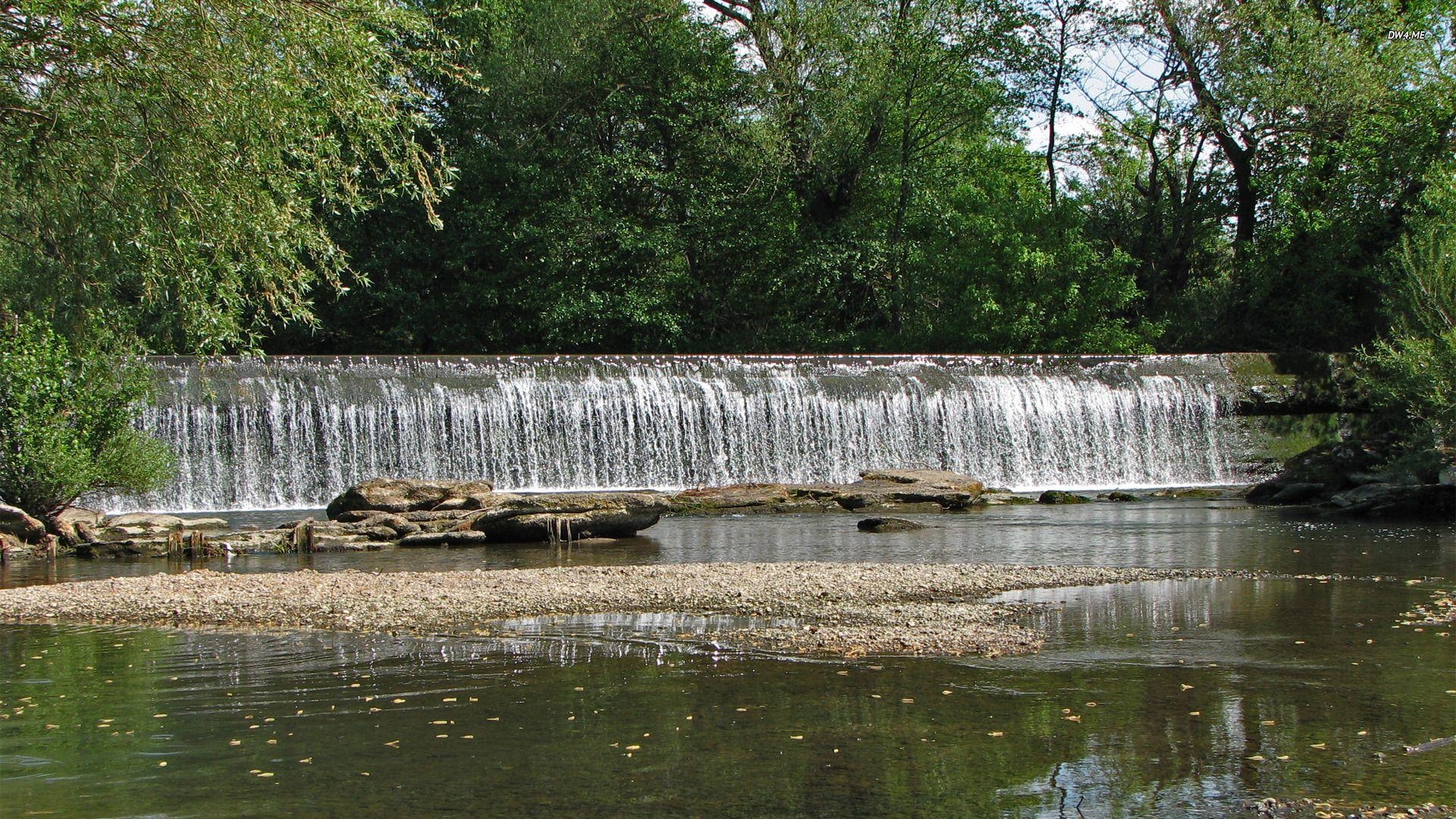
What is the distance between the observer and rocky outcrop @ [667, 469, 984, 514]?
2000cm

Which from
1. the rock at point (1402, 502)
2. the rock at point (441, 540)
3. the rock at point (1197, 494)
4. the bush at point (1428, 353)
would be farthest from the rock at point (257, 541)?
the bush at point (1428, 353)

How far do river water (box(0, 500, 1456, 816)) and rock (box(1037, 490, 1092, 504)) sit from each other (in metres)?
11.6

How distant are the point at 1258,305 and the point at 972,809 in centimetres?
3244

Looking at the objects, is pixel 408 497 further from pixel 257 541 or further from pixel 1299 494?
pixel 1299 494

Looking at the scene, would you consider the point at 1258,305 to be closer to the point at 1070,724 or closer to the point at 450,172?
the point at 450,172

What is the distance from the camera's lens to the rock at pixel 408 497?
16.6 m

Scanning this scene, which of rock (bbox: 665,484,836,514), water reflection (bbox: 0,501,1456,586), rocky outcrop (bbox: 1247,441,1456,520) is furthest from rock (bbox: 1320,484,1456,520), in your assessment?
rock (bbox: 665,484,836,514)

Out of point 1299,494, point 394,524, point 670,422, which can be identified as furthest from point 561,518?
point 1299,494

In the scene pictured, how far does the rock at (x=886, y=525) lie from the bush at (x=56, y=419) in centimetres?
876

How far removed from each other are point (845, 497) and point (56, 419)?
10790 mm

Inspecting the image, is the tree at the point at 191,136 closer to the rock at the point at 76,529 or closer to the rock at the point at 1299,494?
the rock at the point at 76,529

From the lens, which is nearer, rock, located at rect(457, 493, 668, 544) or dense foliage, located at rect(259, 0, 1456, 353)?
rock, located at rect(457, 493, 668, 544)

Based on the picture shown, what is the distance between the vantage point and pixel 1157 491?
23.2 meters

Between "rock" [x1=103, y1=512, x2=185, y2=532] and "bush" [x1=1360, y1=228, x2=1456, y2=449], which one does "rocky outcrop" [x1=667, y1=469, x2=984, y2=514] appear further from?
"rock" [x1=103, y1=512, x2=185, y2=532]
